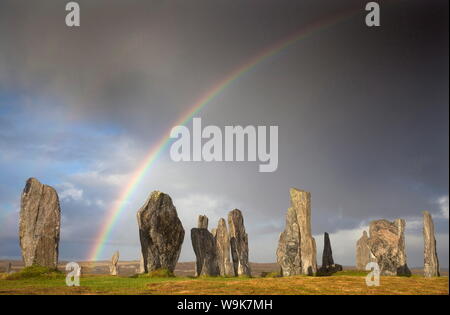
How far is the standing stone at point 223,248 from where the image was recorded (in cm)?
5375

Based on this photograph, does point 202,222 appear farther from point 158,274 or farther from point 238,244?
point 158,274

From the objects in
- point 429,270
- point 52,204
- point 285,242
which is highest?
point 52,204

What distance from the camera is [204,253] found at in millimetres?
49844

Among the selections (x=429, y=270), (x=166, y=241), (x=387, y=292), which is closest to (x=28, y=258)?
(x=166, y=241)

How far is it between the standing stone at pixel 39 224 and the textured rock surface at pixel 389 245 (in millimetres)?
32814

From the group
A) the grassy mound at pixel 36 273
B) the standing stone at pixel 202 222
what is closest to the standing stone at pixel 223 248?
the standing stone at pixel 202 222

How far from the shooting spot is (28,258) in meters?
35.2

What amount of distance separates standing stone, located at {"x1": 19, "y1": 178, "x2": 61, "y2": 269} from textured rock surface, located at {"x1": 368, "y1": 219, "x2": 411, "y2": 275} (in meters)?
32.8

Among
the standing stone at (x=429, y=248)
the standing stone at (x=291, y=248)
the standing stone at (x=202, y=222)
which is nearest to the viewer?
the standing stone at (x=291, y=248)

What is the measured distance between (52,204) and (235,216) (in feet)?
81.7

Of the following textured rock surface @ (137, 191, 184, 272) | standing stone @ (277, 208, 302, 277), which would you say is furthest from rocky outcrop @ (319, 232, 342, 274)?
textured rock surface @ (137, 191, 184, 272)

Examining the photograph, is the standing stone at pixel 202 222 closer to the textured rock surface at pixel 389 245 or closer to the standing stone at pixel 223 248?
the standing stone at pixel 223 248

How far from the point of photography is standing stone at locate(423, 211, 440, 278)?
4784 cm
